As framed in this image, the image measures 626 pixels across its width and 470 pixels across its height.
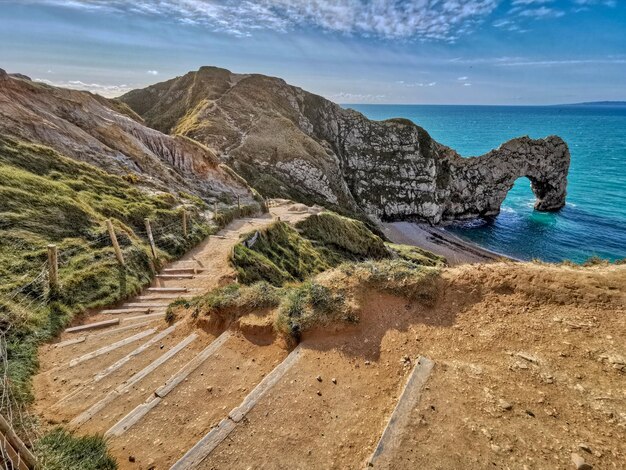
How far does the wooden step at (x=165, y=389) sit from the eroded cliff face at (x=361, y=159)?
45306 millimetres

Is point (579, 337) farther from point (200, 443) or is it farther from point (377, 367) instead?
point (200, 443)

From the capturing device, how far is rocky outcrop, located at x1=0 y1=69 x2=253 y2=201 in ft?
→ 72.3

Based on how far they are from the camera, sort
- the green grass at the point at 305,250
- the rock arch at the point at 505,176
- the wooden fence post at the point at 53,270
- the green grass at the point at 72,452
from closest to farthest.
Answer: the green grass at the point at 72,452
the wooden fence post at the point at 53,270
the green grass at the point at 305,250
the rock arch at the point at 505,176

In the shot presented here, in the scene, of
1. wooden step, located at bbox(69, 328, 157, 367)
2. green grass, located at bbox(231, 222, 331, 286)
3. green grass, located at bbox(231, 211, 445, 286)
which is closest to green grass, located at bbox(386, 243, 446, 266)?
green grass, located at bbox(231, 211, 445, 286)

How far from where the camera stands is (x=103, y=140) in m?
27.4

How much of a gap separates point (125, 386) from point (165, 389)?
110cm

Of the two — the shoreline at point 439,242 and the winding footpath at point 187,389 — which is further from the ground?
the winding footpath at point 187,389

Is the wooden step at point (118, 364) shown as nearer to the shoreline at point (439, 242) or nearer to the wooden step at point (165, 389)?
the wooden step at point (165, 389)

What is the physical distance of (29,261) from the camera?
1169 cm

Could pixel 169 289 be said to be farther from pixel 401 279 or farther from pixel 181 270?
pixel 401 279

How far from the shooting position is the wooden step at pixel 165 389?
6262 mm

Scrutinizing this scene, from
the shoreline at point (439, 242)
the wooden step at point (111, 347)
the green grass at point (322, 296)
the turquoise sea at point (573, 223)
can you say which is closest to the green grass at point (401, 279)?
the green grass at point (322, 296)

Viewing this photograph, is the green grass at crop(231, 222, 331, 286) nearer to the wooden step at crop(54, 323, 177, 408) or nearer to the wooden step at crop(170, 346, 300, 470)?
the wooden step at crop(54, 323, 177, 408)

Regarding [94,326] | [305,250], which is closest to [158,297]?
[94,326]
